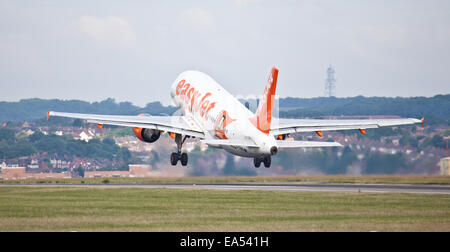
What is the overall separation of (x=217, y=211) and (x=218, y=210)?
1.54 ft


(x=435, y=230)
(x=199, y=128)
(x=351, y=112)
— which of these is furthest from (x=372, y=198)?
(x=351, y=112)

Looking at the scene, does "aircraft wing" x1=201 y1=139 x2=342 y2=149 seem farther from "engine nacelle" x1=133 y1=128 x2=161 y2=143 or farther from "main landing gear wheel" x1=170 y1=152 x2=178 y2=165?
"engine nacelle" x1=133 y1=128 x2=161 y2=143

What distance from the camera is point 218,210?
1639 inches

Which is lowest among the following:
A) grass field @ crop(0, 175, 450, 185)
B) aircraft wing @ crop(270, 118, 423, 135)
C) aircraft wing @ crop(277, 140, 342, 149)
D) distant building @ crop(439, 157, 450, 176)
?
grass field @ crop(0, 175, 450, 185)

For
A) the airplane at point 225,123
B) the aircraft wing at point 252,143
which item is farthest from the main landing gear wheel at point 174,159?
the aircraft wing at point 252,143

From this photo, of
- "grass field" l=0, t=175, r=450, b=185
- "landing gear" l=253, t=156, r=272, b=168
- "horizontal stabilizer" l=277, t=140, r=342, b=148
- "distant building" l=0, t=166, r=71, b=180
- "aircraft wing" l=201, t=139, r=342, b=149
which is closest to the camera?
"horizontal stabilizer" l=277, t=140, r=342, b=148

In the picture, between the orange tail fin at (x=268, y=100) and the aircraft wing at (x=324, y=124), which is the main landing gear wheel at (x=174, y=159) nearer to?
the aircraft wing at (x=324, y=124)

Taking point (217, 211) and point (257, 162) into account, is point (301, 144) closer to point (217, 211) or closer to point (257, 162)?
point (257, 162)

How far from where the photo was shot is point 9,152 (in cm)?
12481

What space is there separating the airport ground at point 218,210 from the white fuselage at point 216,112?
6603mm

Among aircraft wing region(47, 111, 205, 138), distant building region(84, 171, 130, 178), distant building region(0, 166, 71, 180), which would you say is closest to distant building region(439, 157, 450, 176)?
aircraft wing region(47, 111, 205, 138)

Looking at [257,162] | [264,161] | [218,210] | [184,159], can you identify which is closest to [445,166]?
[257,162]

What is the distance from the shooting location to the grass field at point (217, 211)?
34.9m

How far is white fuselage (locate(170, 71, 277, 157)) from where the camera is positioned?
2379 inches
